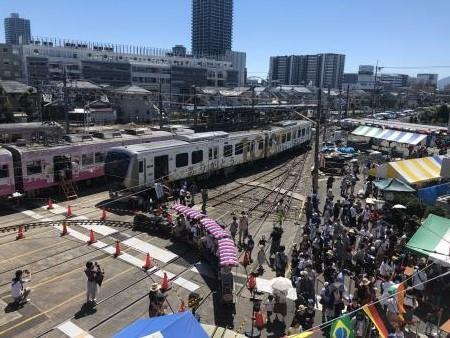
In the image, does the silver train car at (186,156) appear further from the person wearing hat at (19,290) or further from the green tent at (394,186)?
the green tent at (394,186)

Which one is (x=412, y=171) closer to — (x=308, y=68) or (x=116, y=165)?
(x=116, y=165)

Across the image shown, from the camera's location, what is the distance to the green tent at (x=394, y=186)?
2232cm

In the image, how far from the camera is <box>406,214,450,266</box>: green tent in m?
13.4

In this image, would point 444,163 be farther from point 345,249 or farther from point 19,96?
point 19,96

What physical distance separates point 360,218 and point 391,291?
29.2 ft

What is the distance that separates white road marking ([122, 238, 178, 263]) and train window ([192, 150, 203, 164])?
10435 mm

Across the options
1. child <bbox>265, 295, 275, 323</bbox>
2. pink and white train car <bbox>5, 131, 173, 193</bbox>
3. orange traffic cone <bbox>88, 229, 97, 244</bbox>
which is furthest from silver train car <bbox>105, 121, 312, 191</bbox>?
child <bbox>265, 295, 275, 323</bbox>

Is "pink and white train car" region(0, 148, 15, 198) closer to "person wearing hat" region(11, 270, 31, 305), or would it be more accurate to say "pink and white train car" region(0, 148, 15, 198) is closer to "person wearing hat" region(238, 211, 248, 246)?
"person wearing hat" region(11, 270, 31, 305)

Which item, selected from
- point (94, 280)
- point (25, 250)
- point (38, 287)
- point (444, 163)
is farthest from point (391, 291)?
point (444, 163)

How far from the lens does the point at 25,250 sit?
16.8 metres

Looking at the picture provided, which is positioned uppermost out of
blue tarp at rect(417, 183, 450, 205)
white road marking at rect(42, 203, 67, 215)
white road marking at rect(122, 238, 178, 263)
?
blue tarp at rect(417, 183, 450, 205)

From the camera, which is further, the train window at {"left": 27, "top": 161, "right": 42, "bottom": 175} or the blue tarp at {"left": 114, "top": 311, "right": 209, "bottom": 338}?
the train window at {"left": 27, "top": 161, "right": 42, "bottom": 175}

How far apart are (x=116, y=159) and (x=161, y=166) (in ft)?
8.95

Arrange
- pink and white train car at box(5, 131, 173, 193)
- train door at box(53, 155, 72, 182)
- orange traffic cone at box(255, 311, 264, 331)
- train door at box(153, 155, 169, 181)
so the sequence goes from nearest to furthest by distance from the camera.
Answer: orange traffic cone at box(255, 311, 264, 331) < pink and white train car at box(5, 131, 173, 193) < train door at box(53, 155, 72, 182) < train door at box(153, 155, 169, 181)
